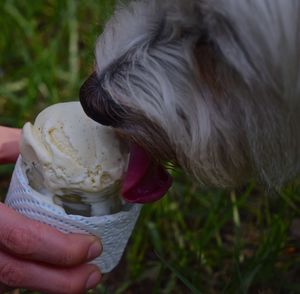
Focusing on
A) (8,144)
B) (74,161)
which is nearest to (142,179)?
(74,161)

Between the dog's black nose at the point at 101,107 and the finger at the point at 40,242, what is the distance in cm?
29

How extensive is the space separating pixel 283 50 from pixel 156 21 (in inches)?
15.9

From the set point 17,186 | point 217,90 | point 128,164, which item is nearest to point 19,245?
point 17,186

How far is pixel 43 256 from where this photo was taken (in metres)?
1.97

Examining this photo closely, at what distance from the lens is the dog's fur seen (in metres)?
1.90

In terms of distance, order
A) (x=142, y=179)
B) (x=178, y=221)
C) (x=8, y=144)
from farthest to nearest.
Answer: (x=178, y=221), (x=8, y=144), (x=142, y=179)

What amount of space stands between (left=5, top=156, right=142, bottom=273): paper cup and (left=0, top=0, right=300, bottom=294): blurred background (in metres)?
0.28

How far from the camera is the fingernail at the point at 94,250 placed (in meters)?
2.01

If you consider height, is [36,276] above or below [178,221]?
above

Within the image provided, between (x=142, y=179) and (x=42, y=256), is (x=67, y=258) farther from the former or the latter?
(x=142, y=179)

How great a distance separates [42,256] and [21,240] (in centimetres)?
6

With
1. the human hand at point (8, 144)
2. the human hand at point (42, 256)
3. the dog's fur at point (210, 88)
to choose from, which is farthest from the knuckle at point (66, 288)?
the human hand at point (8, 144)

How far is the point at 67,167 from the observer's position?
196cm

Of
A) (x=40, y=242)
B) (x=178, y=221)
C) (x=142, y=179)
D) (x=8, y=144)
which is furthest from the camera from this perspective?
(x=178, y=221)
